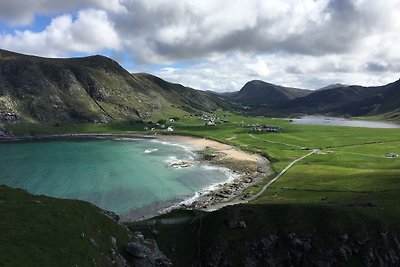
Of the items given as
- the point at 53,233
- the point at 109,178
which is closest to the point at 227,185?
the point at 109,178

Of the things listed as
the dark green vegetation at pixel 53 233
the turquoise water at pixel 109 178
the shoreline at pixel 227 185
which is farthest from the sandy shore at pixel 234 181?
the dark green vegetation at pixel 53 233

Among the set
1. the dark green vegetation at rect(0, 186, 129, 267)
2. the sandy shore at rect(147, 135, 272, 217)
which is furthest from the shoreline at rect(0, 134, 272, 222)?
the dark green vegetation at rect(0, 186, 129, 267)

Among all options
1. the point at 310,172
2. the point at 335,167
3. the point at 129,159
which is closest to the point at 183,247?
the point at 310,172

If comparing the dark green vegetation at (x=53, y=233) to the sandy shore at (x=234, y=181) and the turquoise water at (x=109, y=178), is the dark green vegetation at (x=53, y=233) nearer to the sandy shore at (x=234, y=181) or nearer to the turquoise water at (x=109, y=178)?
the turquoise water at (x=109, y=178)

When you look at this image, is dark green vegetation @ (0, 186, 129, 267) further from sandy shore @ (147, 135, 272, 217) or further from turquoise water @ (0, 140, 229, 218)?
sandy shore @ (147, 135, 272, 217)

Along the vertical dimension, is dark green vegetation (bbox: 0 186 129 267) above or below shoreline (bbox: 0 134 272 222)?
above

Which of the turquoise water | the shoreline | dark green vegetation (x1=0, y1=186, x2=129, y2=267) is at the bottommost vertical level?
the turquoise water

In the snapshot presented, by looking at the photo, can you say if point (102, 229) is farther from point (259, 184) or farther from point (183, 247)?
point (259, 184)
